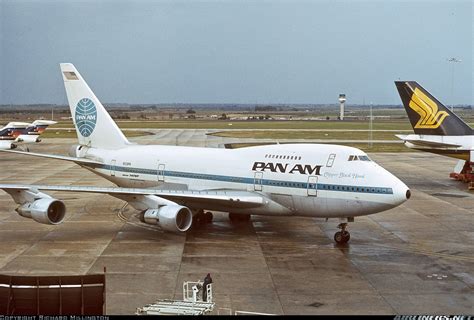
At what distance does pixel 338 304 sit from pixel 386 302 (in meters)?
1.58

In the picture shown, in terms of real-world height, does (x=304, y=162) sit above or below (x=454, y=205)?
above

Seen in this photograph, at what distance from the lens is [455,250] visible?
91.0 feet

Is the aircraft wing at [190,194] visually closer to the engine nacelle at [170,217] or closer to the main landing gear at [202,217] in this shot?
the engine nacelle at [170,217]

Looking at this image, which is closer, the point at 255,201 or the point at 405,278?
the point at 405,278

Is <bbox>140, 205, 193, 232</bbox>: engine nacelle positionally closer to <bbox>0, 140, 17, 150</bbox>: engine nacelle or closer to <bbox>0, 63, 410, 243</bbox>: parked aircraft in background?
<bbox>0, 63, 410, 243</bbox>: parked aircraft in background

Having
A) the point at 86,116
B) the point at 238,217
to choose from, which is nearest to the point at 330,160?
the point at 238,217

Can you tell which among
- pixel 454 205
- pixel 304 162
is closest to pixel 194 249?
pixel 304 162

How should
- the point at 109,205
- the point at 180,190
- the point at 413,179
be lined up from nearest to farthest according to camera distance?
the point at 180,190 → the point at 109,205 → the point at 413,179

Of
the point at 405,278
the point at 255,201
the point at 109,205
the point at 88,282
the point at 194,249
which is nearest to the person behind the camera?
the point at 88,282

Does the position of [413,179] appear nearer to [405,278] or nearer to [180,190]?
[180,190]

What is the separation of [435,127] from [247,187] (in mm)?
23798

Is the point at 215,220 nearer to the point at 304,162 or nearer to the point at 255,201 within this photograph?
the point at 255,201

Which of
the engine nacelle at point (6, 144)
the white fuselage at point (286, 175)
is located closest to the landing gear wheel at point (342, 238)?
the white fuselage at point (286, 175)

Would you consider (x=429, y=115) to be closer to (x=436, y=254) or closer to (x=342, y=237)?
(x=342, y=237)
